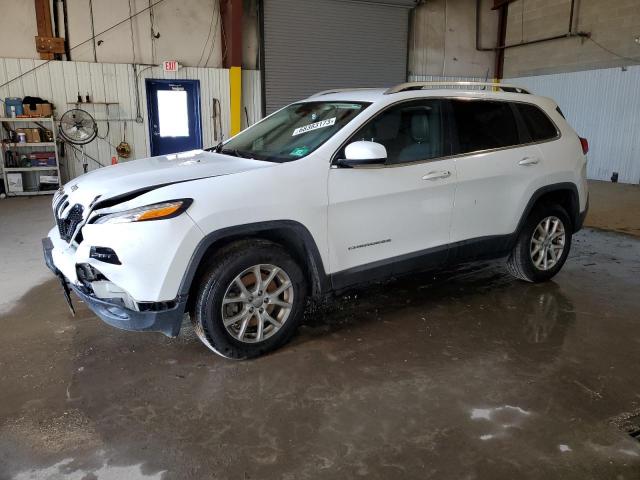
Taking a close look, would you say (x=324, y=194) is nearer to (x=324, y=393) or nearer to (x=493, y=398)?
(x=324, y=393)

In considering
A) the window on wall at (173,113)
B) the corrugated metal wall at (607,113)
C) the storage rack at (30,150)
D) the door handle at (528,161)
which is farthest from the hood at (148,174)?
the corrugated metal wall at (607,113)

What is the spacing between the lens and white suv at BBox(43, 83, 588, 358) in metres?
2.71

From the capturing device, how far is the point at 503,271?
4.93 meters

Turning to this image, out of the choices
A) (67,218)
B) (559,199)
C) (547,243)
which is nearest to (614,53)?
(559,199)

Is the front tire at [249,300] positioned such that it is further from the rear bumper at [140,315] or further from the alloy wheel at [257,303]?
the rear bumper at [140,315]

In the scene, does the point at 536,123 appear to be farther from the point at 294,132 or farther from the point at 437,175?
the point at 294,132

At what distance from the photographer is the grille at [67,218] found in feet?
9.81

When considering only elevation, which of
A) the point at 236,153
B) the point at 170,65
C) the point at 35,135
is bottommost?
the point at 35,135

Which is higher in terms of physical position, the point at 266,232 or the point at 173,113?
the point at 173,113

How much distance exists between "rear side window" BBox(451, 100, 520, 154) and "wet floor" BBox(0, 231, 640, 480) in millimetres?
1278

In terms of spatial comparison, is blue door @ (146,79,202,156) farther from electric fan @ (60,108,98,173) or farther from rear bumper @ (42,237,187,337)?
rear bumper @ (42,237,187,337)

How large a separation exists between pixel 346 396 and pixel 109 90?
32.1 ft

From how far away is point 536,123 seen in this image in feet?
13.9

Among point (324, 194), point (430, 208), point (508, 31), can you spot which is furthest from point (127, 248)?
point (508, 31)
